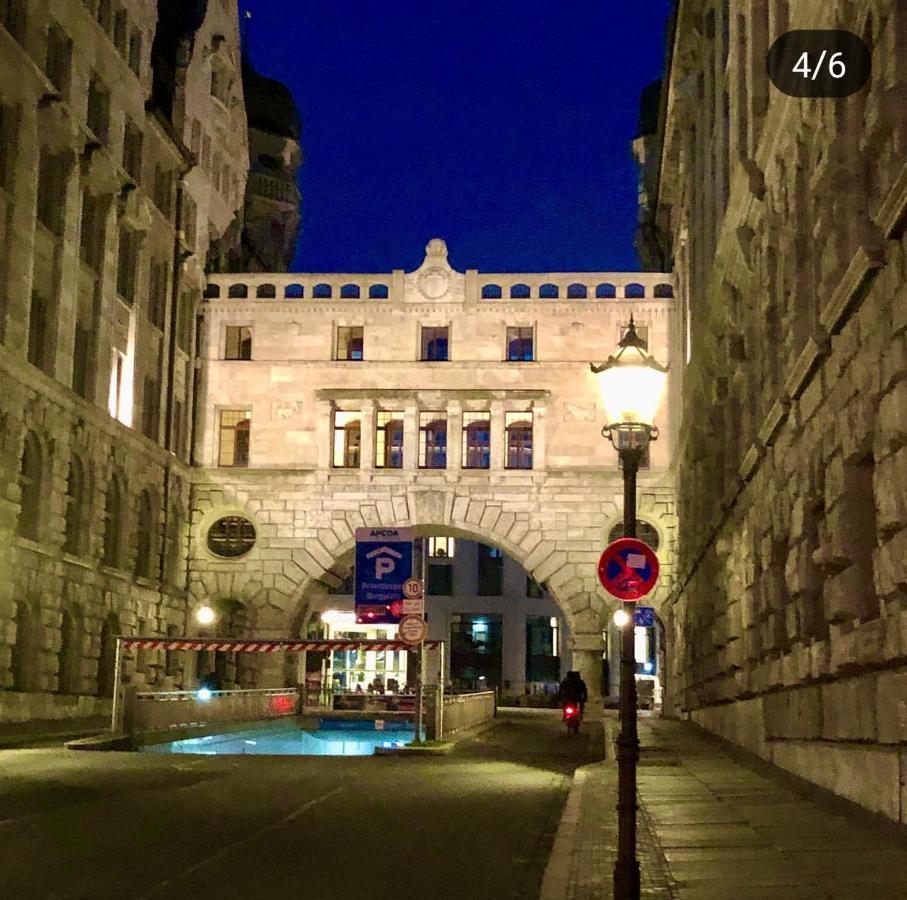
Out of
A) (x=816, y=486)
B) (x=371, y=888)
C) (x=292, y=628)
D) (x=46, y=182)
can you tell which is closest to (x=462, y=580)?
(x=292, y=628)

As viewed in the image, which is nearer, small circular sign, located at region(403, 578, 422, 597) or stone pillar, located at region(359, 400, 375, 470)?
small circular sign, located at region(403, 578, 422, 597)

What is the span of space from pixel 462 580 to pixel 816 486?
58921 mm

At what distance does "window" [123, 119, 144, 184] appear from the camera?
140 ft

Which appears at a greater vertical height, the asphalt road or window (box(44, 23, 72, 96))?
window (box(44, 23, 72, 96))

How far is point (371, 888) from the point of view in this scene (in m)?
10.4

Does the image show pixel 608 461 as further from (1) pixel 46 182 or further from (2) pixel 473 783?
(2) pixel 473 783

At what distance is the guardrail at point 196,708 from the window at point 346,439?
9.40 metres

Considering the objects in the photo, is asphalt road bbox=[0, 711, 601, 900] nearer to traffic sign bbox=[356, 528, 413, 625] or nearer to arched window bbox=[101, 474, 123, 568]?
traffic sign bbox=[356, 528, 413, 625]

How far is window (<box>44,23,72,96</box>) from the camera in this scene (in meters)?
36.9

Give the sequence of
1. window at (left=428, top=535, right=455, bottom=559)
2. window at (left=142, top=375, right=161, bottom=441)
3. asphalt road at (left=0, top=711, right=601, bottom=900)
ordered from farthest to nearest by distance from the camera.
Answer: window at (left=428, top=535, right=455, bottom=559) < window at (left=142, top=375, right=161, bottom=441) < asphalt road at (left=0, top=711, right=601, bottom=900)

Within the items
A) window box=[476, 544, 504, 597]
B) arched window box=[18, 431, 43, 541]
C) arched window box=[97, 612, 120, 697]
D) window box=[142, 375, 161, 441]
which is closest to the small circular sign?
arched window box=[18, 431, 43, 541]

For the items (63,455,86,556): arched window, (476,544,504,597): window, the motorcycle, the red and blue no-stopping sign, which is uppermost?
(476,544,504,597): window

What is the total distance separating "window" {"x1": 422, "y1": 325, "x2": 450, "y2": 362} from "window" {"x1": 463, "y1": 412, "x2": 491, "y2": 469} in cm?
237

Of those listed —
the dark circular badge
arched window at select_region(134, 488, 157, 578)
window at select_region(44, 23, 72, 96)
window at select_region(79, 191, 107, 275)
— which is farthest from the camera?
arched window at select_region(134, 488, 157, 578)
